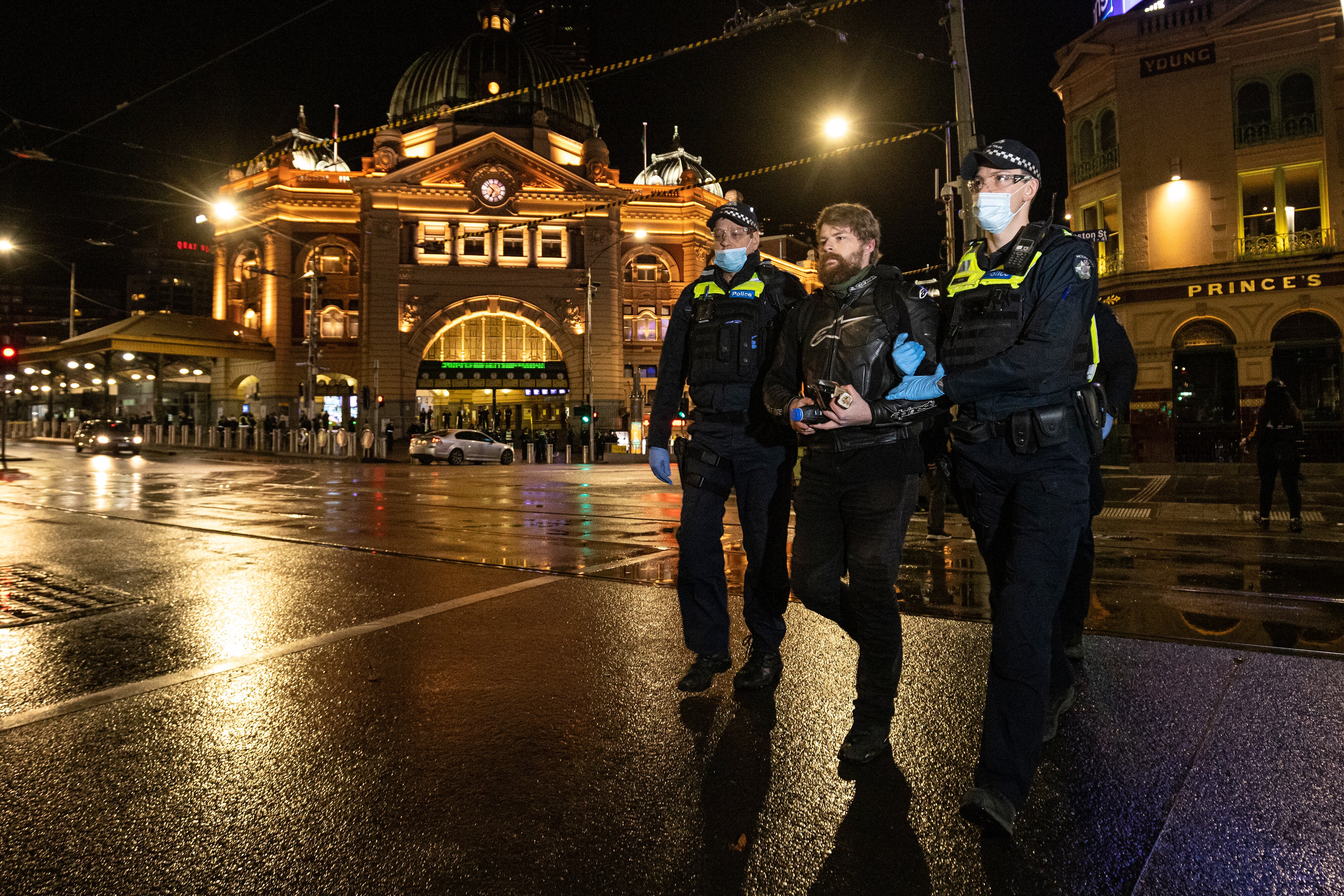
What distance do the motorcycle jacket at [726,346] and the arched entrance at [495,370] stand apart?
146 ft

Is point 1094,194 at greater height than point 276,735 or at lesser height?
greater

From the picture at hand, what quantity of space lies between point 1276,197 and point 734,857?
28.8 metres

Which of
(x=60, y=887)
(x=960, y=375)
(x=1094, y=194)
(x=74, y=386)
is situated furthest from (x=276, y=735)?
(x=74, y=386)

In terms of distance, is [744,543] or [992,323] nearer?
[992,323]

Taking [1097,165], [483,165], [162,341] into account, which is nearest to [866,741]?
[1097,165]

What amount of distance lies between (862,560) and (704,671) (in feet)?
3.58

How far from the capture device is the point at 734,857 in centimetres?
231

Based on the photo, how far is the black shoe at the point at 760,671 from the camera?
3.80m

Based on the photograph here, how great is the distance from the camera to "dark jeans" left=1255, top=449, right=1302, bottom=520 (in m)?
9.47

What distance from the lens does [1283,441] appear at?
31.3ft

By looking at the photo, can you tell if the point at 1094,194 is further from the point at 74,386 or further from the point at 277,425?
the point at 74,386

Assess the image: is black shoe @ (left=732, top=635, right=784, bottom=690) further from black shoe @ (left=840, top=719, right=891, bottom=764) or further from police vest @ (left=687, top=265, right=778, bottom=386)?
police vest @ (left=687, top=265, right=778, bottom=386)

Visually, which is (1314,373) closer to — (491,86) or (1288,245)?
(1288,245)

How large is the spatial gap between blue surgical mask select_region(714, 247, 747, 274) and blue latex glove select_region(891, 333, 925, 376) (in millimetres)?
1191
